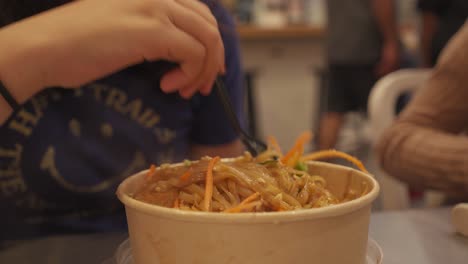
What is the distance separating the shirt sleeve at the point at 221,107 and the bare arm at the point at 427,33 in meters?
1.84

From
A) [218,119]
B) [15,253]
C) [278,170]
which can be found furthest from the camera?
[218,119]

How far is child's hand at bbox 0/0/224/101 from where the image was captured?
48 cm

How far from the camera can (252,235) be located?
13.6 inches

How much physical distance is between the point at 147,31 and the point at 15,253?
12.6 inches

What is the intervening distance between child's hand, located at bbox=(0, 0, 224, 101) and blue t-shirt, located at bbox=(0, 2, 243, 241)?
8.6 inches

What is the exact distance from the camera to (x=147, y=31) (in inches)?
19.6

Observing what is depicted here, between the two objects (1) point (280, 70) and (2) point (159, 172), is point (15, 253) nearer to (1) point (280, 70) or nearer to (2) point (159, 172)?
(2) point (159, 172)

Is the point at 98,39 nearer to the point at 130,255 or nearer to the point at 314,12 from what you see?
the point at 130,255

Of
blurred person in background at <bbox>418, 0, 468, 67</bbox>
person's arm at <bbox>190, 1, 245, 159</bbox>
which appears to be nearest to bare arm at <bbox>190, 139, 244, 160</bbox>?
person's arm at <bbox>190, 1, 245, 159</bbox>

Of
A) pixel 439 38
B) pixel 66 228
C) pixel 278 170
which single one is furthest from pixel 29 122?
pixel 439 38

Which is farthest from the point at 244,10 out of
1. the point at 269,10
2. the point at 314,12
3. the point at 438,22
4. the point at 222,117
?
the point at 222,117

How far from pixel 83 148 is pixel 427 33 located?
7.20ft

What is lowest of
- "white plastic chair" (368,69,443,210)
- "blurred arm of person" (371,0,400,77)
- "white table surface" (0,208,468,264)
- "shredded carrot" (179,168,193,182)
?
"blurred arm of person" (371,0,400,77)

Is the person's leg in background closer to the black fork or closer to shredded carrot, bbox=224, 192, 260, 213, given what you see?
the black fork
